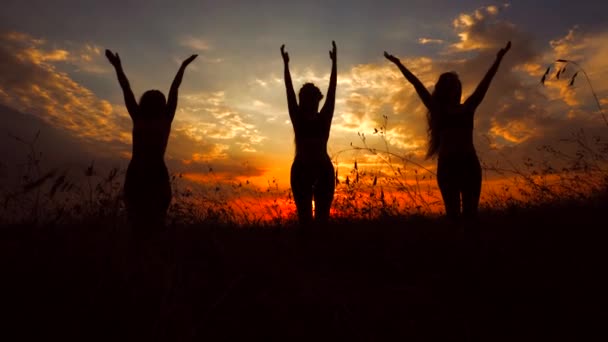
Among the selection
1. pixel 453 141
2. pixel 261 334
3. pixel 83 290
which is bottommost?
pixel 261 334

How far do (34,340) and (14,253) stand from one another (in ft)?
3.39

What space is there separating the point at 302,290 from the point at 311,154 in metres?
2.59

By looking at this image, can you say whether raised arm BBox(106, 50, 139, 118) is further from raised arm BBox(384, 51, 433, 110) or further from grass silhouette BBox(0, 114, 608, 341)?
raised arm BBox(384, 51, 433, 110)

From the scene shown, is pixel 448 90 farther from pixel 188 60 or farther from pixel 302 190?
pixel 188 60

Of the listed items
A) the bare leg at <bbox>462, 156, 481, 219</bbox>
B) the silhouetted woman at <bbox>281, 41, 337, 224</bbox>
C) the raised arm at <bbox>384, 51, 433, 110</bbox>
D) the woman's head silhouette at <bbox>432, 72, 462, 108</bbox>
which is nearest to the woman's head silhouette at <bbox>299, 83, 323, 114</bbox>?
the silhouetted woman at <bbox>281, 41, 337, 224</bbox>

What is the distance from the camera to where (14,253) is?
2.55 m

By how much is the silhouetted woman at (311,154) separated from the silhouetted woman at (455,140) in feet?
4.26

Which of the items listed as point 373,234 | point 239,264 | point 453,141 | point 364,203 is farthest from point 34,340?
point 364,203

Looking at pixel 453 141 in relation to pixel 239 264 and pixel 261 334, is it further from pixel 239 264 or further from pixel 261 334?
pixel 261 334

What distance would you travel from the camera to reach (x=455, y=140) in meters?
4.73

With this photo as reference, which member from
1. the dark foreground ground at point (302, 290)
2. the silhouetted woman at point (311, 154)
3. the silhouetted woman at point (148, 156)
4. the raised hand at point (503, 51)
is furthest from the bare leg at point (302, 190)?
the raised hand at point (503, 51)

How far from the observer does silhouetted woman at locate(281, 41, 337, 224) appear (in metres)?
5.00

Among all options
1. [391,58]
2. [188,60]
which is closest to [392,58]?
[391,58]

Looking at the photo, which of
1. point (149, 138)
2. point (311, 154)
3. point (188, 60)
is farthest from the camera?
point (188, 60)
